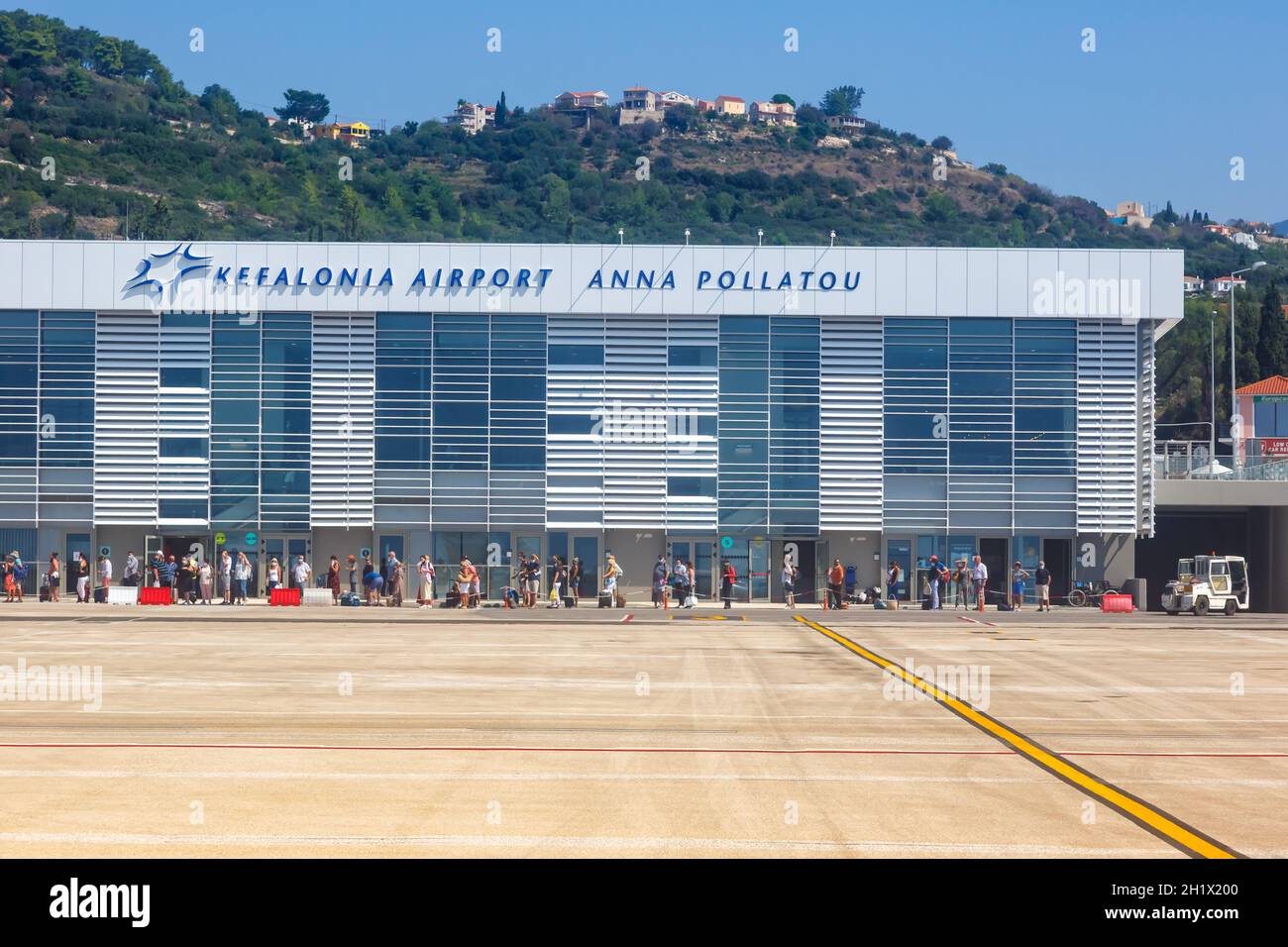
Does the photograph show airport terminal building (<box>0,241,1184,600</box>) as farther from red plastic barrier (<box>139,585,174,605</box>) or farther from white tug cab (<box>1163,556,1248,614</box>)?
red plastic barrier (<box>139,585,174,605</box>)

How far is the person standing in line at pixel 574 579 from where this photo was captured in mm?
48125

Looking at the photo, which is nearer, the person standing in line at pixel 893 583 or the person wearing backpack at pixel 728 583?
the person wearing backpack at pixel 728 583

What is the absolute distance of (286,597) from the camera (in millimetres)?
47562

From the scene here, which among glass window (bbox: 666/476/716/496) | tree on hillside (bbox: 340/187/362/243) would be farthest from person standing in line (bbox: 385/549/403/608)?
tree on hillside (bbox: 340/187/362/243)

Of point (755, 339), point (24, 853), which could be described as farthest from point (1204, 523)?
point (24, 853)

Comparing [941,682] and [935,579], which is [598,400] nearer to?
[935,579]

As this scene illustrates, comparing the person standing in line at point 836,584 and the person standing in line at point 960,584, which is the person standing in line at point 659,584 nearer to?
the person standing in line at point 836,584

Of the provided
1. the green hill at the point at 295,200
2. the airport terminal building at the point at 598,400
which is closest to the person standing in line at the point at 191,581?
the airport terminal building at the point at 598,400

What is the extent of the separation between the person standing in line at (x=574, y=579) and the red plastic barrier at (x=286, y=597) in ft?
31.5

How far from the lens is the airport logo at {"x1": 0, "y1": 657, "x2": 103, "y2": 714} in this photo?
20.0 m

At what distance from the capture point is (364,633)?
34062 mm

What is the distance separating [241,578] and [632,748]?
35137 mm

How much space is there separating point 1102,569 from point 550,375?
23.7 m
